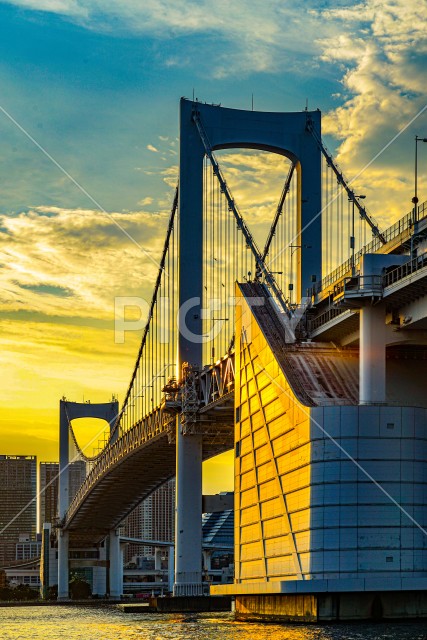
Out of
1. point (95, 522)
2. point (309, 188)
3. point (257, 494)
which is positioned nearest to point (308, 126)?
point (309, 188)

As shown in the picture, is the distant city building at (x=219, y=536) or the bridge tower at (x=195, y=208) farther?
the distant city building at (x=219, y=536)

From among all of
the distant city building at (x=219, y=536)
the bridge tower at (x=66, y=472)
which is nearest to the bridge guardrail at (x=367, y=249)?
the bridge tower at (x=66, y=472)

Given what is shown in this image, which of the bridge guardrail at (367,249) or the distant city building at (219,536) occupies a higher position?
the bridge guardrail at (367,249)

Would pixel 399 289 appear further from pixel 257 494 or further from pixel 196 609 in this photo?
pixel 196 609

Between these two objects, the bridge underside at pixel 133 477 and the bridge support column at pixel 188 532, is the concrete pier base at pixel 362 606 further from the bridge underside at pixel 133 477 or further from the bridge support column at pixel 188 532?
the bridge support column at pixel 188 532

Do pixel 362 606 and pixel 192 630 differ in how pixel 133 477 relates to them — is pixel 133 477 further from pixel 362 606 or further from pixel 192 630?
pixel 362 606

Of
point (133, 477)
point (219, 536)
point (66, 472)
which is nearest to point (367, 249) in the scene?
point (133, 477)
